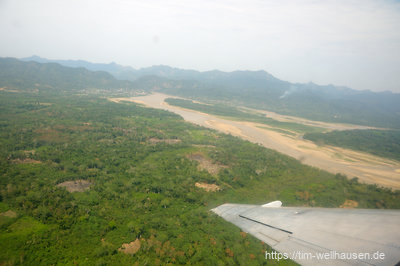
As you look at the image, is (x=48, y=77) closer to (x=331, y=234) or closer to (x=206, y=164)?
(x=206, y=164)

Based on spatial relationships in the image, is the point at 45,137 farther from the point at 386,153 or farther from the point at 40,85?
the point at 40,85

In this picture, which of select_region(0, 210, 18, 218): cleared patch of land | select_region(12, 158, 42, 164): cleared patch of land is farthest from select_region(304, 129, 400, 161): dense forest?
select_region(0, 210, 18, 218): cleared patch of land

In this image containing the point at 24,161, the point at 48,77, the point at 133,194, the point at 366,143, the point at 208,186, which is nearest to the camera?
the point at 133,194

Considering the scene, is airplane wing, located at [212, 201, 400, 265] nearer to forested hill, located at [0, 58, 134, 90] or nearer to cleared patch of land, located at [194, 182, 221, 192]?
cleared patch of land, located at [194, 182, 221, 192]

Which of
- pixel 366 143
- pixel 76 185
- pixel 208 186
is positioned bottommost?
pixel 208 186

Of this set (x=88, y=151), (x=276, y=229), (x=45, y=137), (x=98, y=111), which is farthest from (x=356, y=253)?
(x=98, y=111)

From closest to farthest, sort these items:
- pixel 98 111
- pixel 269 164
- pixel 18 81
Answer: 1. pixel 269 164
2. pixel 98 111
3. pixel 18 81

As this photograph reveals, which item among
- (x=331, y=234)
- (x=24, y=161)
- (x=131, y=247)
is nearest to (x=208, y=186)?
(x=131, y=247)

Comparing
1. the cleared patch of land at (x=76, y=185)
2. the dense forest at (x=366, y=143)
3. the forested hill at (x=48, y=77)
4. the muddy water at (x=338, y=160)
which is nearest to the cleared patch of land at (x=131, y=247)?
the cleared patch of land at (x=76, y=185)
